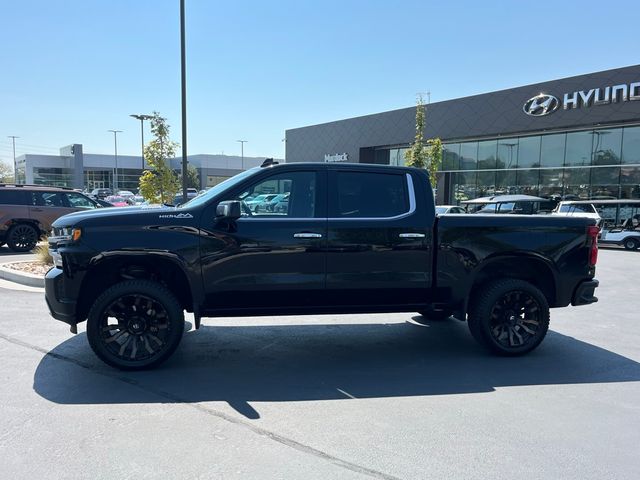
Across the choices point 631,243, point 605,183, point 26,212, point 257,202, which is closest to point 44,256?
point 26,212

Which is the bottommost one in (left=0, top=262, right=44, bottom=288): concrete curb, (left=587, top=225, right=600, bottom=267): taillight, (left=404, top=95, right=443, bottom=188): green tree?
(left=0, top=262, right=44, bottom=288): concrete curb

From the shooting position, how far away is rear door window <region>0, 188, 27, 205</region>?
14203mm

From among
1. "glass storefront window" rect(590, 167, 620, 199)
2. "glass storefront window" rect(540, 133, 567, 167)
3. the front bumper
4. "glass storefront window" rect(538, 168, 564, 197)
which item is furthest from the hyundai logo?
the front bumper

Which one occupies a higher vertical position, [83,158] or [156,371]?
[83,158]

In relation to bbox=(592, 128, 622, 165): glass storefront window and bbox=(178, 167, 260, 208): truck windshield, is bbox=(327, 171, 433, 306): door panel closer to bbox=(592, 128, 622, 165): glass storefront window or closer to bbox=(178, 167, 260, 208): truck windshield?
bbox=(178, 167, 260, 208): truck windshield

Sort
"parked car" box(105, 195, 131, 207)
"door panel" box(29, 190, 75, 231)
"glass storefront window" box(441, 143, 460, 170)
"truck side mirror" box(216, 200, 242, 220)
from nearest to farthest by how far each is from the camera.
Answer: "truck side mirror" box(216, 200, 242, 220)
"door panel" box(29, 190, 75, 231)
"glass storefront window" box(441, 143, 460, 170)
"parked car" box(105, 195, 131, 207)

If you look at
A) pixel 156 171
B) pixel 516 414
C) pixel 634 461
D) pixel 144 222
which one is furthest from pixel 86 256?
pixel 156 171

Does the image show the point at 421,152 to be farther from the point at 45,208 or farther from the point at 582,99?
the point at 45,208

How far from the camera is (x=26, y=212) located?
14.3 m

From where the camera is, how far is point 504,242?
552cm

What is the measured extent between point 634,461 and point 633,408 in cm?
103

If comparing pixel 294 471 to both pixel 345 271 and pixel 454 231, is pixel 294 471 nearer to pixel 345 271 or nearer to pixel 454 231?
pixel 345 271

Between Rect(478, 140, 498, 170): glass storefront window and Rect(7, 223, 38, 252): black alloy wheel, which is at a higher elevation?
Rect(478, 140, 498, 170): glass storefront window

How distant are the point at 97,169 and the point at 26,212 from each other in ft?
249
